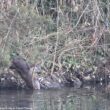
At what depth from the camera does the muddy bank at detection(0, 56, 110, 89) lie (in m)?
10.2

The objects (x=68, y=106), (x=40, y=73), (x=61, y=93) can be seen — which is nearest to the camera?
(x=68, y=106)

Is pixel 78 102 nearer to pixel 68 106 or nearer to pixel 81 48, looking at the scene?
pixel 68 106

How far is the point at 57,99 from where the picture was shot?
9156 millimetres

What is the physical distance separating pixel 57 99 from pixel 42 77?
1409 mm

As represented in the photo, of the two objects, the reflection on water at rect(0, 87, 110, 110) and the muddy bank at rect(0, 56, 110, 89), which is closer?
the reflection on water at rect(0, 87, 110, 110)

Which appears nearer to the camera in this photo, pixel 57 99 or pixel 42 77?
pixel 57 99

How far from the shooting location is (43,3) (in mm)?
11609

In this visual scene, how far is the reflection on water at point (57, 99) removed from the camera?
28.2 ft

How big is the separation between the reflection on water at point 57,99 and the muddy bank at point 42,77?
0.31 metres

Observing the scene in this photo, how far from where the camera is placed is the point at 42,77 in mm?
10523

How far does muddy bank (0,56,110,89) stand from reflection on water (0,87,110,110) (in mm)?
→ 314

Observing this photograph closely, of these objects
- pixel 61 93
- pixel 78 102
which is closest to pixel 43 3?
pixel 61 93

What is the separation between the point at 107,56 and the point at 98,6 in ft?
2.92

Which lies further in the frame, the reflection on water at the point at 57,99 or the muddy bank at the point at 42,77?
the muddy bank at the point at 42,77
